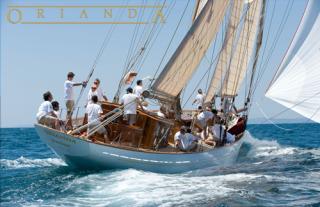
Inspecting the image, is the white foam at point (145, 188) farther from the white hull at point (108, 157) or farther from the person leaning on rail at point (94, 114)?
the person leaning on rail at point (94, 114)

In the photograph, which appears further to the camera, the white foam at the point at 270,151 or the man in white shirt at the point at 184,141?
the white foam at the point at 270,151

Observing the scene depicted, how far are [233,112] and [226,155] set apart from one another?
6799mm

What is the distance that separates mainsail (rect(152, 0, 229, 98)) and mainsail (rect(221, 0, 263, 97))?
673cm

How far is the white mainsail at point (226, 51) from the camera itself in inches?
1032

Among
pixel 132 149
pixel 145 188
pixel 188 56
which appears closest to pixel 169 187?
pixel 145 188

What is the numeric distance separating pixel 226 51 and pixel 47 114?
12.3m

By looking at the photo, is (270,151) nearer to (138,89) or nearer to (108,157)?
(138,89)

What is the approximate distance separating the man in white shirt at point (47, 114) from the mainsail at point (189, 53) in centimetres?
392

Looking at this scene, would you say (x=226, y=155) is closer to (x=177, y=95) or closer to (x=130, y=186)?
(x=177, y=95)

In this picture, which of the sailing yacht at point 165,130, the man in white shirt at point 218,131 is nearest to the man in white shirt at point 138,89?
the sailing yacht at point 165,130

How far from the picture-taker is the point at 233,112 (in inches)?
1035

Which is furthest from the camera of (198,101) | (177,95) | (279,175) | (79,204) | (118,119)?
(198,101)

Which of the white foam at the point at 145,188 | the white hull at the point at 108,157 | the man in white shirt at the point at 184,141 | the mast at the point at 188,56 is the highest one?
the mast at the point at 188,56

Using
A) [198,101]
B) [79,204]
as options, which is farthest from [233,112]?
[79,204]
